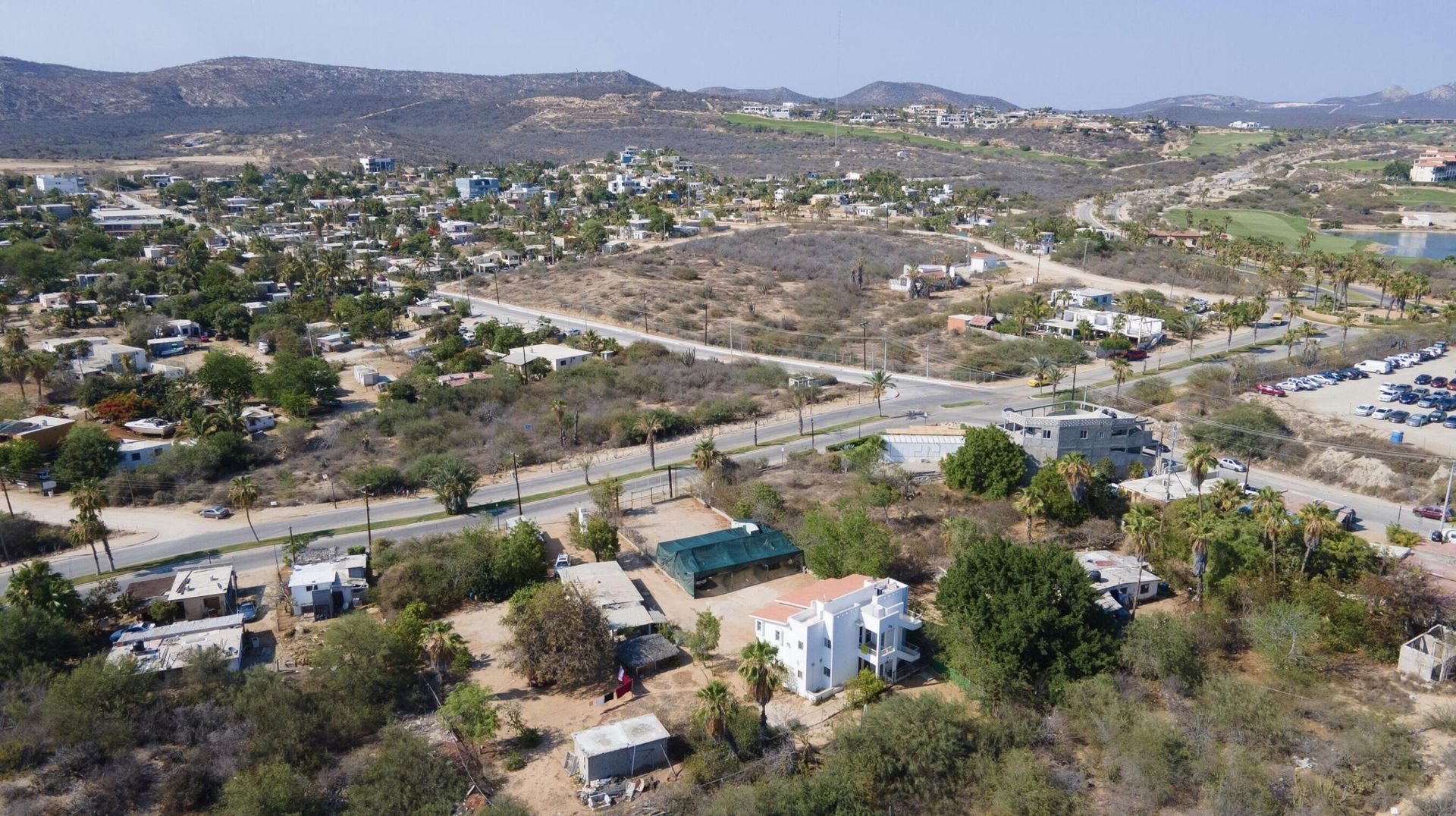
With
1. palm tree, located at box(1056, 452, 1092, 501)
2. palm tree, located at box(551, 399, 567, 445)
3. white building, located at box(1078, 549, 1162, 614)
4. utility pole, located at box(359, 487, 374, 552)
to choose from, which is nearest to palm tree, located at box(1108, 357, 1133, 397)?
palm tree, located at box(1056, 452, 1092, 501)

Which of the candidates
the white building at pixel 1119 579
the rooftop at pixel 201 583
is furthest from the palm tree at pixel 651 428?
the white building at pixel 1119 579

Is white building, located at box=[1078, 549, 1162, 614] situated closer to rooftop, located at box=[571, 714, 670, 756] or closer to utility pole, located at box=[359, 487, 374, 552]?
rooftop, located at box=[571, 714, 670, 756]

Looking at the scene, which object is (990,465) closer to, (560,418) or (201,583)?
(560,418)

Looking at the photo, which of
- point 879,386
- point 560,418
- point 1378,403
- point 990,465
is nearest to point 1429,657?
point 990,465

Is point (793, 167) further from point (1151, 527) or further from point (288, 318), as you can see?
point (1151, 527)

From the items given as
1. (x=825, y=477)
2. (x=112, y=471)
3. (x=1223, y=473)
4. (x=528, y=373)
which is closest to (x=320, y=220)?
(x=528, y=373)

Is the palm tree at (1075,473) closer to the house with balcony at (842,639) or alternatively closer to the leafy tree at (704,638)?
the house with balcony at (842,639)
